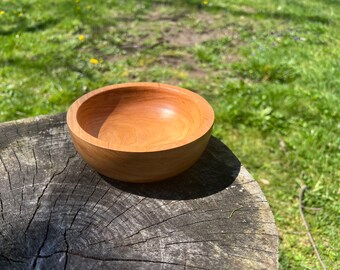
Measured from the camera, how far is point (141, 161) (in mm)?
1361

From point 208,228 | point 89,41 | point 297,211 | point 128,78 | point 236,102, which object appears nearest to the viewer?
point 208,228

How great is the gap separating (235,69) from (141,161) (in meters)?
2.88

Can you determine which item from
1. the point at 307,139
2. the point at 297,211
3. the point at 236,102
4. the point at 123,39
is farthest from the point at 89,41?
the point at 297,211

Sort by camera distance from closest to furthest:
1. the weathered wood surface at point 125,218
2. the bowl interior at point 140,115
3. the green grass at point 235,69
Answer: the weathered wood surface at point 125,218, the bowl interior at point 140,115, the green grass at point 235,69

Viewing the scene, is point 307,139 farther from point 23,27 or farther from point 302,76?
point 23,27

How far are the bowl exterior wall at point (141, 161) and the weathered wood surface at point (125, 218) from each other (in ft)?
0.32

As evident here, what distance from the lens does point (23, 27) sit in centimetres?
464

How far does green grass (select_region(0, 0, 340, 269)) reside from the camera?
2818 millimetres

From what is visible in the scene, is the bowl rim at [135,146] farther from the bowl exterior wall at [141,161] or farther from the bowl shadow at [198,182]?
the bowl shadow at [198,182]

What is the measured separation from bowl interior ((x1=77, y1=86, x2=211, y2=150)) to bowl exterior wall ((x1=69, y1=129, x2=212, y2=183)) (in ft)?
0.60

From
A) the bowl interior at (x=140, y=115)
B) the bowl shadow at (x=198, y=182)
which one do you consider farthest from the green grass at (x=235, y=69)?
the bowl interior at (x=140, y=115)

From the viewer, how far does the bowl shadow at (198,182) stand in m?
1.53

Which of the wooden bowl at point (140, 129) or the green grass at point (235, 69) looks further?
the green grass at point (235, 69)

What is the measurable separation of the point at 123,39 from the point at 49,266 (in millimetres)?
3689
